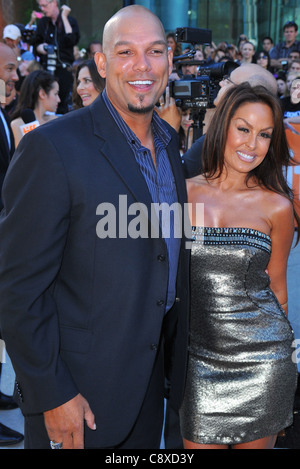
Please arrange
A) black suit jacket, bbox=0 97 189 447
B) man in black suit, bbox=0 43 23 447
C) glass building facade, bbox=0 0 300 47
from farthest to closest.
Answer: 1. glass building facade, bbox=0 0 300 47
2. man in black suit, bbox=0 43 23 447
3. black suit jacket, bbox=0 97 189 447

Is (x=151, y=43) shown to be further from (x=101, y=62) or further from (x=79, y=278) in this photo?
(x=79, y=278)

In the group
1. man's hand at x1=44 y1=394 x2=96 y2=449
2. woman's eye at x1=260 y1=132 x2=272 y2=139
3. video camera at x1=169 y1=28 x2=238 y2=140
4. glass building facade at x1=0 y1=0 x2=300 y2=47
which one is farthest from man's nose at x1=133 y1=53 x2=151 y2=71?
glass building facade at x1=0 y1=0 x2=300 y2=47

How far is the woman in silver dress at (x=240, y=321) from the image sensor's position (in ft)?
6.70

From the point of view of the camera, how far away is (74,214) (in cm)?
154

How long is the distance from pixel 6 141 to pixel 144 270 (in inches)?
83.2

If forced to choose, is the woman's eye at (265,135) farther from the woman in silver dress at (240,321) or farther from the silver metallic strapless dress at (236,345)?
the silver metallic strapless dress at (236,345)

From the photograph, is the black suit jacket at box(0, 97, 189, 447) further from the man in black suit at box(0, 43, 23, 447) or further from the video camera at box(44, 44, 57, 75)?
the video camera at box(44, 44, 57, 75)

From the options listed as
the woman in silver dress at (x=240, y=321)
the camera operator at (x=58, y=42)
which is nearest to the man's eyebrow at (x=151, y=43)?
the woman in silver dress at (x=240, y=321)

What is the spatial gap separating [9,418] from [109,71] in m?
2.39

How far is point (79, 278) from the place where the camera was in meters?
1.58

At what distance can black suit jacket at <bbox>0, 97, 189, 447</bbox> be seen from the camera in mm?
1480

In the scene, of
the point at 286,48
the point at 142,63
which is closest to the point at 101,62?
the point at 142,63

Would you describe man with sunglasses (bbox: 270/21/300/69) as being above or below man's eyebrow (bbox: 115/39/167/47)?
above

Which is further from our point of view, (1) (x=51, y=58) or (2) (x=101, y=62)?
(1) (x=51, y=58)
